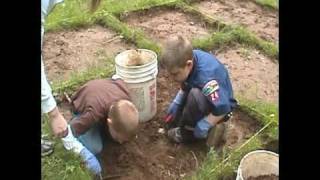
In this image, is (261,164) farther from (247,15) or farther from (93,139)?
(247,15)

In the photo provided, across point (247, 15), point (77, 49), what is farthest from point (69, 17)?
point (247, 15)

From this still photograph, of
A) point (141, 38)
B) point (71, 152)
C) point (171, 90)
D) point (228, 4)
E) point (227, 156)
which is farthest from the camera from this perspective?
point (228, 4)

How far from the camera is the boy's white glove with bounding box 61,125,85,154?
3.12m

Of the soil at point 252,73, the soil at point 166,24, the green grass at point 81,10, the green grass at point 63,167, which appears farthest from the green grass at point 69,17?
the green grass at point 63,167

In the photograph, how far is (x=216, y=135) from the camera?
12.0 feet

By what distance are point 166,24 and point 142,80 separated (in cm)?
195

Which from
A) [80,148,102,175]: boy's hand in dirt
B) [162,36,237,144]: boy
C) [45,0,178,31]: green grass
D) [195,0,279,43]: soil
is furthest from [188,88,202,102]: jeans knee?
[45,0,178,31]: green grass

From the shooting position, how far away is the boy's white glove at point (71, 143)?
312cm

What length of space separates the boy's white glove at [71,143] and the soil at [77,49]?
1505 millimetres

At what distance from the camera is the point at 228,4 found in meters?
6.13

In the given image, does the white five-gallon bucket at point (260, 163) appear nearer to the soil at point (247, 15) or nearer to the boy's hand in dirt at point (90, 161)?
the boy's hand in dirt at point (90, 161)
